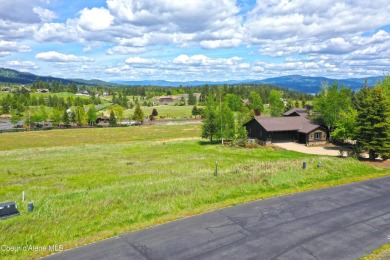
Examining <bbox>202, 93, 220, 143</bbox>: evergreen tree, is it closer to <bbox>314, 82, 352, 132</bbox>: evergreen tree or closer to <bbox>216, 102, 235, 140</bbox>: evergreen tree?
<bbox>216, 102, 235, 140</bbox>: evergreen tree

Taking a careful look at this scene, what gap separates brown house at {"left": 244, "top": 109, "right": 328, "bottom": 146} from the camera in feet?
184

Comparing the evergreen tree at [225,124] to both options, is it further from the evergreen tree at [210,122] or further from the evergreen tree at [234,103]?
the evergreen tree at [234,103]

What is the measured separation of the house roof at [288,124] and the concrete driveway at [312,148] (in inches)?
113

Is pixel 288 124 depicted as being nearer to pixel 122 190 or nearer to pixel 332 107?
pixel 332 107

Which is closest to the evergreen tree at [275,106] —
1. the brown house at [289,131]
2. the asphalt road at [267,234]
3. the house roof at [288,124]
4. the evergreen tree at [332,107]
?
the brown house at [289,131]

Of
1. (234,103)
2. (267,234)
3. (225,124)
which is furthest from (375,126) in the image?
(234,103)

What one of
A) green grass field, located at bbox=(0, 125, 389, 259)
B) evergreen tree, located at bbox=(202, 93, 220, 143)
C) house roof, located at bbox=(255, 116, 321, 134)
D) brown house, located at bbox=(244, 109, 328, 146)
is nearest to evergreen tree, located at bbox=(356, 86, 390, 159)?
green grass field, located at bbox=(0, 125, 389, 259)

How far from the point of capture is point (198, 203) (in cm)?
1977

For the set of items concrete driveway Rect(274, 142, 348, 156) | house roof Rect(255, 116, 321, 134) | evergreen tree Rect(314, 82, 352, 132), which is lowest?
concrete driveway Rect(274, 142, 348, 156)

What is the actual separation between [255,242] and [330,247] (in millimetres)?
3372

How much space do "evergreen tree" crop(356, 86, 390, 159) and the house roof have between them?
1473 centimetres

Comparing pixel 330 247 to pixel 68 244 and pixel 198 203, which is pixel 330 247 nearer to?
pixel 198 203

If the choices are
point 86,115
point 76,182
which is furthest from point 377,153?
point 86,115

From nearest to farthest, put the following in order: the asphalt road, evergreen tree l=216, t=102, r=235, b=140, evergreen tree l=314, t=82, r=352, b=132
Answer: the asphalt road < evergreen tree l=314, t=82, r=352, b=132 < evergreen tree l=216, t=102, r=235, b=140
